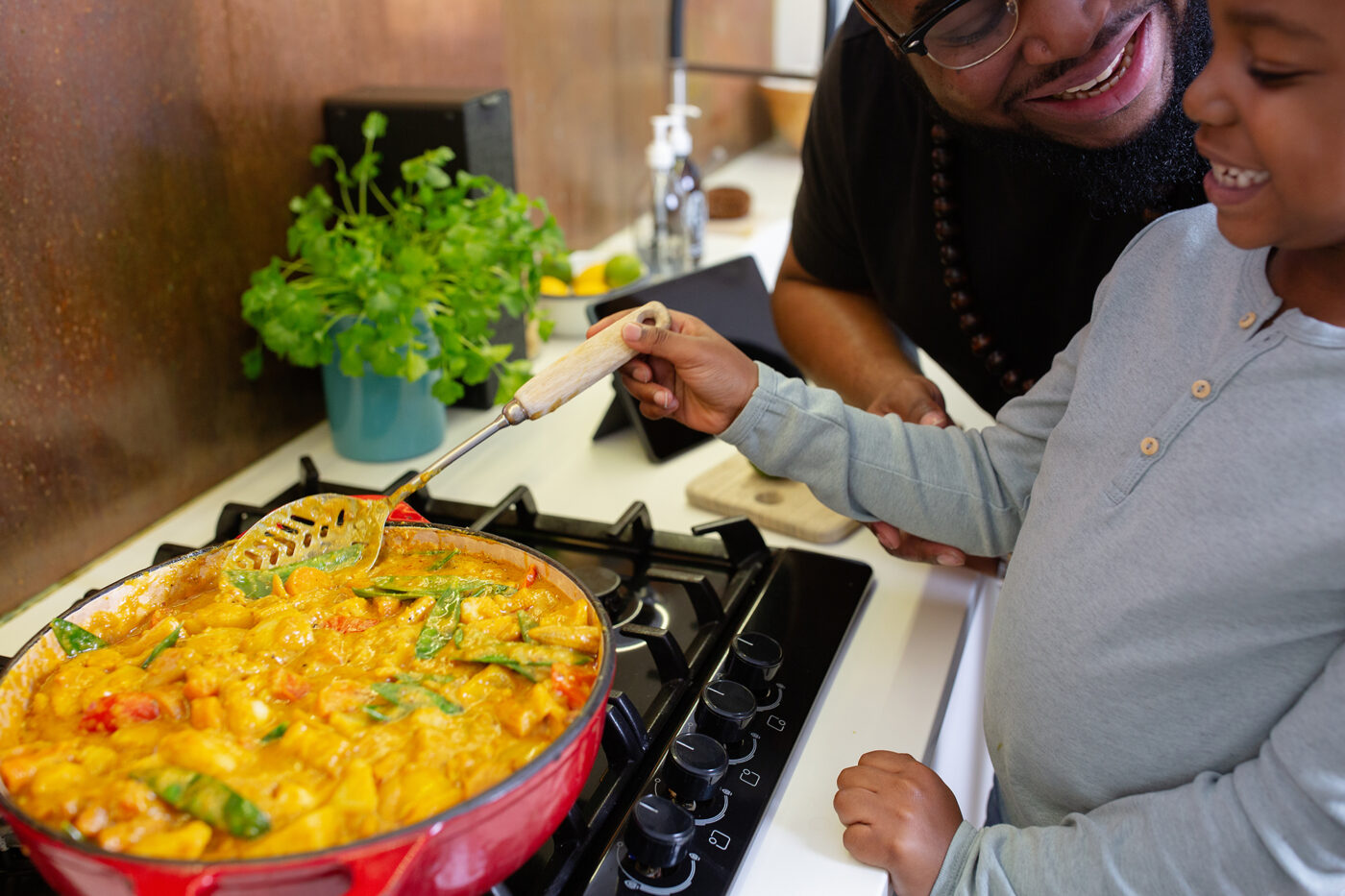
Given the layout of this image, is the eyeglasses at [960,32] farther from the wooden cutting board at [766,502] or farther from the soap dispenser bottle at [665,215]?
the soap dispenser bottle at [665,215]

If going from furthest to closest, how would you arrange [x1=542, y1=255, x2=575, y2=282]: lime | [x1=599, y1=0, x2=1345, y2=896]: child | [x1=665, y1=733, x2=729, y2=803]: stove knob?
[x1=542, y1=255, x2=575, y2=282]: lime < [x1=665, y1=733, x2=729, y2=803]: stove knob < [x1=599, y1=0, x2=1345, y2=896]: child

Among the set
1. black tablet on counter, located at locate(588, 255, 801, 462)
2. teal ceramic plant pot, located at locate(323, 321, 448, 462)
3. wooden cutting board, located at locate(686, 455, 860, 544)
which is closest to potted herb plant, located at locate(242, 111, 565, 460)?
teal ceramic plant pot, located at locate(323, 321, 448, 462)

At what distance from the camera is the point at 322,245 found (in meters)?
1.33

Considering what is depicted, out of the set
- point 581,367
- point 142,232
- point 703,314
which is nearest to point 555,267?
point 703,314

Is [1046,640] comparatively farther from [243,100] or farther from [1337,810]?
[243,100]

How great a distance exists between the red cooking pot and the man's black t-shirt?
0.83m

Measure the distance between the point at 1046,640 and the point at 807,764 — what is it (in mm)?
224

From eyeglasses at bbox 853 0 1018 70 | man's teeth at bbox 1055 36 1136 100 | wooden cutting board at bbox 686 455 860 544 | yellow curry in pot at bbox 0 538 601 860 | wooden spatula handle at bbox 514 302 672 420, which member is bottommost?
wooden cutting board at bbox 686 455 860 544

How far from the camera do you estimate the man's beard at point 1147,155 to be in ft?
3.59

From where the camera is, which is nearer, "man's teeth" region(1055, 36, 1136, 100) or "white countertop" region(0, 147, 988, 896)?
"white countertop" region(0, 147, 988, 896)

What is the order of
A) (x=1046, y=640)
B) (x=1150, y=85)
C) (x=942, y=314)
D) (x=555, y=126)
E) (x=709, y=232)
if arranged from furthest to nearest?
(x=709, y=232)
(x=555, y=126)
(x=942, y=314)
(x=1150, y=85)
(x=1046, y=640)

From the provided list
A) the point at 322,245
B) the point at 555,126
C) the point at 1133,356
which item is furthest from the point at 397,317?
the point at 555,126

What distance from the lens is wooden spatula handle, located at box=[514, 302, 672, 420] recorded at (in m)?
0.96

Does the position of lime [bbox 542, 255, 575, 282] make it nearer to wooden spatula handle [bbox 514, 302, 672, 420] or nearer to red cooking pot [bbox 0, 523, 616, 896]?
wooden spatula handle [bbox 514, 302, 672, 420]
